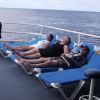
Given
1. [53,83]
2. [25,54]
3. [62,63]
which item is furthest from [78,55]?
[53,83]

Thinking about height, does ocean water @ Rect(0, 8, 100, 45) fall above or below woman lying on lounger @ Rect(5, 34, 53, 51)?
below

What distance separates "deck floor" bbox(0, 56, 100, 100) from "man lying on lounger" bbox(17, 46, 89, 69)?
233 millimetres

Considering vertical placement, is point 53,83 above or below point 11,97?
above

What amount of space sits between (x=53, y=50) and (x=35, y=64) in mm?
884

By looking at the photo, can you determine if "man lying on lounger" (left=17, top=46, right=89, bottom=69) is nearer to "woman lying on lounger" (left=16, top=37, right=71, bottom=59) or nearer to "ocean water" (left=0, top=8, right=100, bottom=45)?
"woman lying on lounger" (left=16, top=37, right=71, bottom=59)

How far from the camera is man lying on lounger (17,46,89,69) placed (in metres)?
4.59

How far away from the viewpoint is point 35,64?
15.2 feet

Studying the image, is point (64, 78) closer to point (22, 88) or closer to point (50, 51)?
point (22, 88)

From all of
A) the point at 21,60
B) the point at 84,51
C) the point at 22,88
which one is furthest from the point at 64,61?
the point at 22,88

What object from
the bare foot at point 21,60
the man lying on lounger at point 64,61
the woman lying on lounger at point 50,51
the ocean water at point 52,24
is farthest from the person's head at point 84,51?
the ocean water at point 52,24

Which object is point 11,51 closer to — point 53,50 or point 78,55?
point 53,50

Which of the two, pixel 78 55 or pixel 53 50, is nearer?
pixel 78 55

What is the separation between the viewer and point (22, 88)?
4066 mm

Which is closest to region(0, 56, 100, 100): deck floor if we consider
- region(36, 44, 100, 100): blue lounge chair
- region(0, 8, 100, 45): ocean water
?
region(36, 44, 100, 100): blue lounge chair
